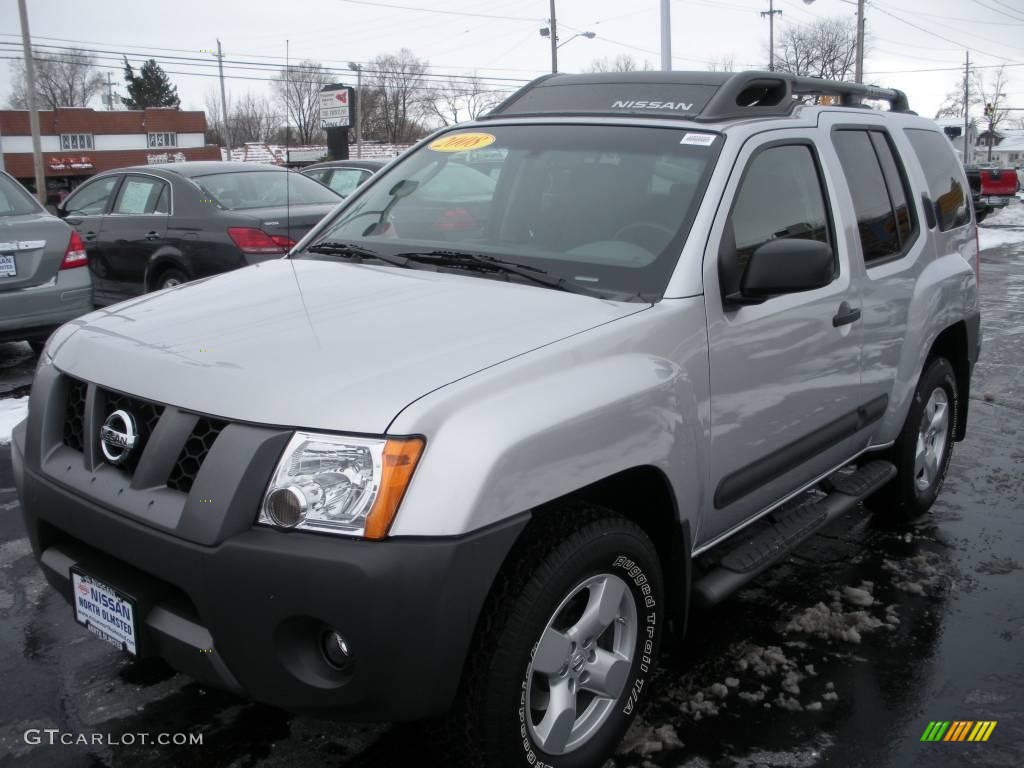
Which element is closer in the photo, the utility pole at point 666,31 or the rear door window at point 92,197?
the rear door window at point 92,197

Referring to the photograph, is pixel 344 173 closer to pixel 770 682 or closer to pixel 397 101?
pixel 770 682

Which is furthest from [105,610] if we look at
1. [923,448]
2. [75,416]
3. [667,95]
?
[923,448]

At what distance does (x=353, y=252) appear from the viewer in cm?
359

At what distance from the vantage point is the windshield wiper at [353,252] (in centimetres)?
343

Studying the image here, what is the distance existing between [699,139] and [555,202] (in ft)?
1.75

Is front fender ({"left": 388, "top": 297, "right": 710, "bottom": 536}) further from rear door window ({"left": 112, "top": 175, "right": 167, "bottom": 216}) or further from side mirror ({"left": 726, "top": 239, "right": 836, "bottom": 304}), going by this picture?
rear door window ({"left": 112, "top": 175, "right": 167, "bottom": 216})

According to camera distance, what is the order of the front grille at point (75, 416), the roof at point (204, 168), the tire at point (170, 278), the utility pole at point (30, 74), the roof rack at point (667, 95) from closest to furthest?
the front grille at point (75, 416), the roof rack at point (667, 95), the tire at point (170, 278), the roof at point (204, 168), the utility pole at point (30, 74)

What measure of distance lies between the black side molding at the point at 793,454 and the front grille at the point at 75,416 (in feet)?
6.16

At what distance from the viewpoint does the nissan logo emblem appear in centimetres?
248

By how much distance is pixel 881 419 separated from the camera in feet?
13.8

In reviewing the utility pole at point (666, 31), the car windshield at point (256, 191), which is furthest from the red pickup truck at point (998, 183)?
the car windshield at point (256, 191)

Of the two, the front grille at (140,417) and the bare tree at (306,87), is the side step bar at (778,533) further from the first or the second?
the bare tree at (306,87)

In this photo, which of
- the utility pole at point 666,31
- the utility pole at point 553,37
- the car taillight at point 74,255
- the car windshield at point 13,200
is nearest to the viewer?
the car taillight at point 74,255

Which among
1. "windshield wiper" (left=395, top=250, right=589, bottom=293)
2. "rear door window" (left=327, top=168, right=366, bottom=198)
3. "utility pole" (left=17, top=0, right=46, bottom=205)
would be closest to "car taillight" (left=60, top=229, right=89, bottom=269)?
"rear door window" (left=327, top=168, right=366, bottom=198)
